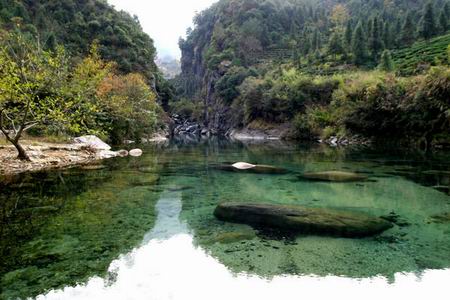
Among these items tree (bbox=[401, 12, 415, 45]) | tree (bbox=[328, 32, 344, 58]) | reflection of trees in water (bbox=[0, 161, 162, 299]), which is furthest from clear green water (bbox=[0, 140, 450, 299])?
tree (bbox=[401, 12, 415, 45])

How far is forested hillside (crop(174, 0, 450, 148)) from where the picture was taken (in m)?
65.2

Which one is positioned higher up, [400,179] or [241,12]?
[241,12]

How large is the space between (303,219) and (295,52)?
93.4 meters

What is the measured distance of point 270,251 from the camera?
754cm

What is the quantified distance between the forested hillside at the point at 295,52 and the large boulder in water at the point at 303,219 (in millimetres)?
30651

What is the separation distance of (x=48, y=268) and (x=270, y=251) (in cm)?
414

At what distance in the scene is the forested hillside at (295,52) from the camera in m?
65.2

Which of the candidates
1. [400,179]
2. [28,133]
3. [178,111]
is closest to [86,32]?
[28,133]

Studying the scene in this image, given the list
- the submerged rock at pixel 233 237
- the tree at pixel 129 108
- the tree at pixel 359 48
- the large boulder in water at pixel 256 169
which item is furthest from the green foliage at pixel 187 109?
the submerged rock at pixel 233 237

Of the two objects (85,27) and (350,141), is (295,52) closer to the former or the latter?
(85,27)

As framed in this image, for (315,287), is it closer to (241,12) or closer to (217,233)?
(217,233)

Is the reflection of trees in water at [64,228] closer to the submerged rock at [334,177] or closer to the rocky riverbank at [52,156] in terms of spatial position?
the rocky riverbank at [52,156]

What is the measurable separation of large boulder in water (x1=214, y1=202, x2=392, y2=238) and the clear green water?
358 millimetres

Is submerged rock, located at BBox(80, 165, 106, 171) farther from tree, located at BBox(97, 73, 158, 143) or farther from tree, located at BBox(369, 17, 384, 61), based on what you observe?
tree, located at BBox(369, 17, 384, 61)
